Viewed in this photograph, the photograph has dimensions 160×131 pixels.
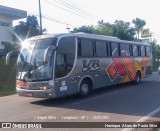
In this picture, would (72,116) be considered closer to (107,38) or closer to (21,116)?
(21,116)

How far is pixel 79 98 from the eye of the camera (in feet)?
43.8

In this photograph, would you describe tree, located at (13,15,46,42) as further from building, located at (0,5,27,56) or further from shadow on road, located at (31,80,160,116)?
shadow on road, located at (31,80,160,116)

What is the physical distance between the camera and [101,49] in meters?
15.5

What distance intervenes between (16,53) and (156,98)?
21.6 feet

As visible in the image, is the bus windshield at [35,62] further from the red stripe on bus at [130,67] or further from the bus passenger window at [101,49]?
the red stripe on bus at [130,67]

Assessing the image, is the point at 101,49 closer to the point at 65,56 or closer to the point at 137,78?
the point at 65,56

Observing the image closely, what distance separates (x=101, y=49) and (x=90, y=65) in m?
1.66

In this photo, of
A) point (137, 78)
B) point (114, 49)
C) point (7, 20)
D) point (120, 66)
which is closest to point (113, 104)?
point (114, 49)

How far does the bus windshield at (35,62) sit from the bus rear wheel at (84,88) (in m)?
2.38

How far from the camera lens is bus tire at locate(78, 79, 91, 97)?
13391 mm

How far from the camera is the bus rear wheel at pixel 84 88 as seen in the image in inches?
527

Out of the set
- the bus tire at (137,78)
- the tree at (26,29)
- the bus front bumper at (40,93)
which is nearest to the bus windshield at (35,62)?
the bus front bumper at (40,93)

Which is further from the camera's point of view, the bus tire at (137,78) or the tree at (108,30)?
the tree at (108,30)

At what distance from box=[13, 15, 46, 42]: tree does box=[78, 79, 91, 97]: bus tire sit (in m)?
20.4
